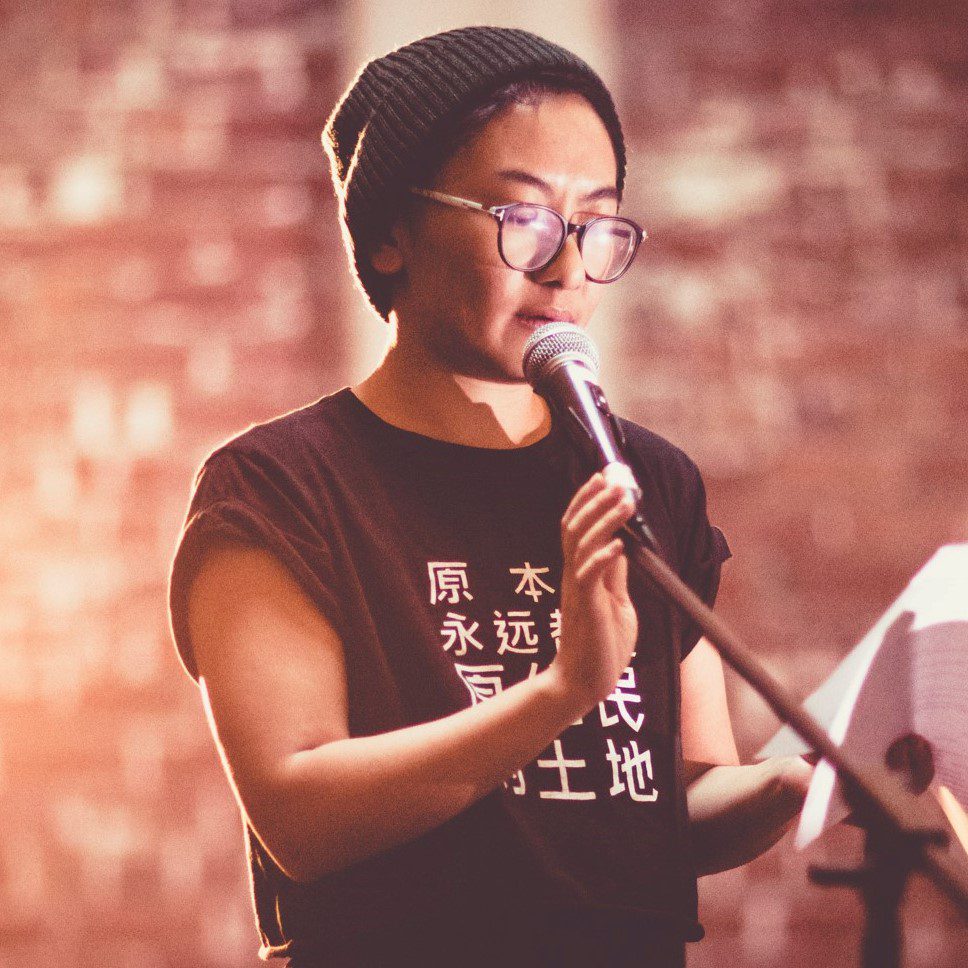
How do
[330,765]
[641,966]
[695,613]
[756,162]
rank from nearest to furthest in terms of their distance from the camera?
[695,613], [330,765], [641,966], [756,162]

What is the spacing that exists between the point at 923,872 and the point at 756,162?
6.09 feet

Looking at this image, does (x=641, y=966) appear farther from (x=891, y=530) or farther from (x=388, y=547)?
(x=891, y=530)

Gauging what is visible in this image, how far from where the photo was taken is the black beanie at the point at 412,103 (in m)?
1.08

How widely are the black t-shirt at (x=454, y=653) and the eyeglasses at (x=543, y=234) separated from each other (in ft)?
0.63

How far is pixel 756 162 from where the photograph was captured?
2.26 m

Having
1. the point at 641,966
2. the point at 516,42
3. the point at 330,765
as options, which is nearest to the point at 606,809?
the point at 641,966

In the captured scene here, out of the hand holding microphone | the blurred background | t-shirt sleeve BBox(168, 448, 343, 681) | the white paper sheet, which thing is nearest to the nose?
the hand holding microphone

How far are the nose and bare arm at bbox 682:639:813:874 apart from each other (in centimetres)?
43

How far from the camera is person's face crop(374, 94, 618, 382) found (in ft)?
3.44

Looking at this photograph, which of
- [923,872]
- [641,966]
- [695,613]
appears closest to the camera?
[923,872]

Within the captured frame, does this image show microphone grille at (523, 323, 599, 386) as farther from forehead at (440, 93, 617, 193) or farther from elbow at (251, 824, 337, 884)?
elbow at (251, 824, 337, 884)


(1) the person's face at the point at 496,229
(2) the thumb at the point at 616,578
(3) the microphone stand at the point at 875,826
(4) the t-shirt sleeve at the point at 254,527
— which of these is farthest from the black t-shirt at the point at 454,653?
(3) the microphone stand at the point at 875,826

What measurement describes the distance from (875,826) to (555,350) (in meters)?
0.46

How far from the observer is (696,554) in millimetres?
1228
